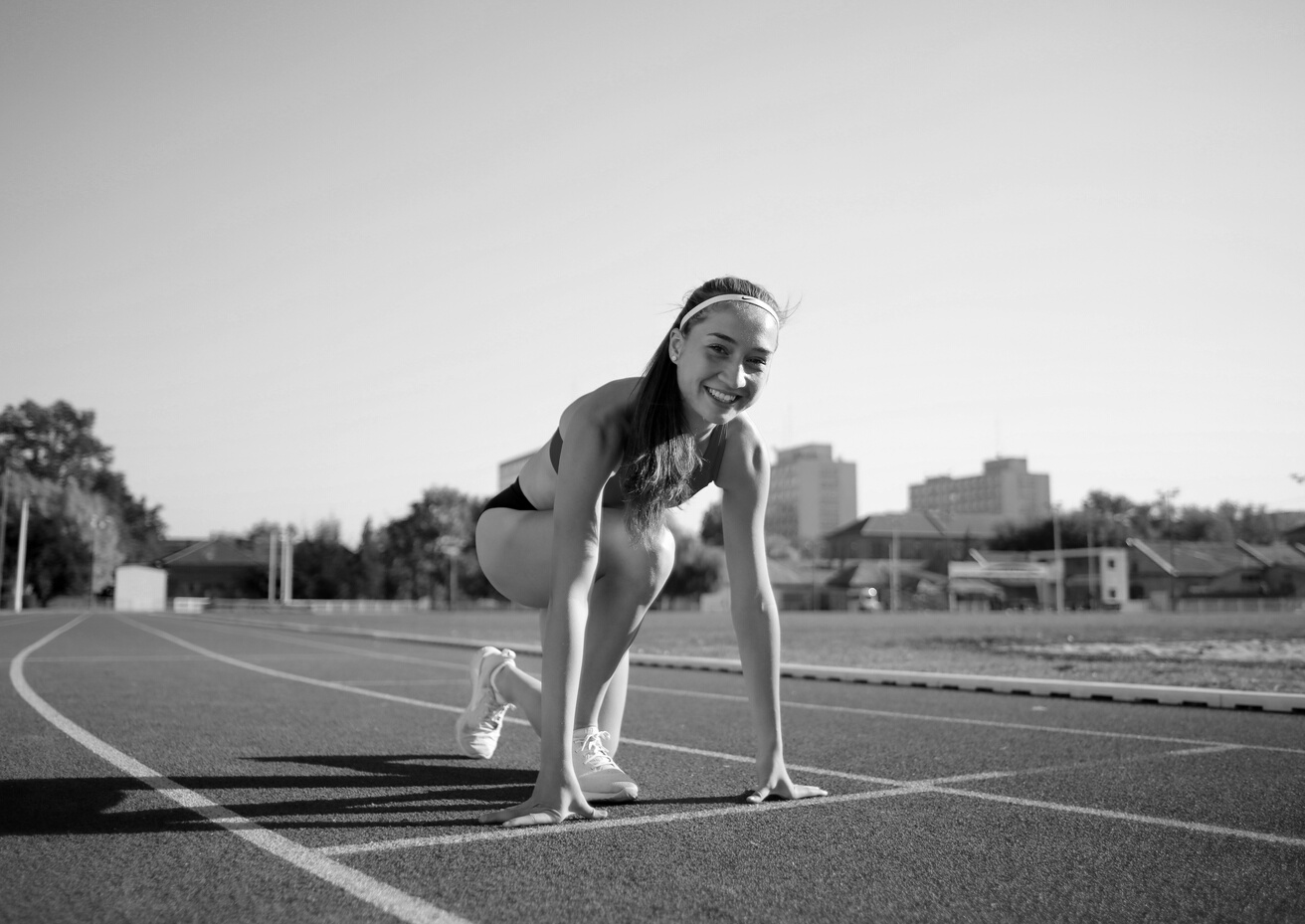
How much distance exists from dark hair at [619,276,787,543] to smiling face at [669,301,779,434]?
62mm

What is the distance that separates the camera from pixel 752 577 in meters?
3.78

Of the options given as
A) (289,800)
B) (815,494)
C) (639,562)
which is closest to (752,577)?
(639,562)

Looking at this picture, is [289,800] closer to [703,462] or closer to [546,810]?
[546,810]

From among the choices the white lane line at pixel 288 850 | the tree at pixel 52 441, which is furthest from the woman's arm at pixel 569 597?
the tree at pixel 52 441

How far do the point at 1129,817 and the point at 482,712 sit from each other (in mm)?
2579

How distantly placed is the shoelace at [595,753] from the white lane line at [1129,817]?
125 centimetres

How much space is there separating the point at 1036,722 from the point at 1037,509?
606 ft

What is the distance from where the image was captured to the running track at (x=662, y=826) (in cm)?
227

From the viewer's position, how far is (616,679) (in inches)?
159

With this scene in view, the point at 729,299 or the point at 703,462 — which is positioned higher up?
the point at 729,299

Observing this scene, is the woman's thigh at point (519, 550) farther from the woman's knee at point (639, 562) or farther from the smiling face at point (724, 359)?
the smiling face at point (724, 359)

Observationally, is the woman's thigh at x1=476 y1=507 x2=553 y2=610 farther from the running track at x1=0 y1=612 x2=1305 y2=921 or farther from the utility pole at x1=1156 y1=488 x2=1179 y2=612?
the utility pole at x1=1156 y1=488 x2=1179 y2=612

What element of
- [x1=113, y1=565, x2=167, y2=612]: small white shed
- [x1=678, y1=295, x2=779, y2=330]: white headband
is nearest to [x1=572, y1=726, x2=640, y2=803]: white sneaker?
[x1=678, y1=295, x2=779, y2=330]: white headband

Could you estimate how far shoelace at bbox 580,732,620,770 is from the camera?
359cm
